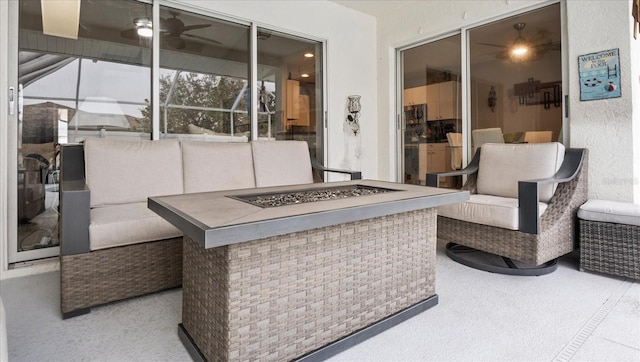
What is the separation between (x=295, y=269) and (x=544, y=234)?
1891mm

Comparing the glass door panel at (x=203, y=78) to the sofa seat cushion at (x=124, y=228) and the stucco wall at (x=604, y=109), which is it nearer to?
the sofa seat cushion at (x=124, y=228)

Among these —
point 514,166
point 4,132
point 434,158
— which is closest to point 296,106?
point 434,158

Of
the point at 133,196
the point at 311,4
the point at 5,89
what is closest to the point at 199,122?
the point at 133,196

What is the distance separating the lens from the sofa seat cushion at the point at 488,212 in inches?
93.4

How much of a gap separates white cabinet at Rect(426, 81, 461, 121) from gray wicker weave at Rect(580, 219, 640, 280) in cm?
186

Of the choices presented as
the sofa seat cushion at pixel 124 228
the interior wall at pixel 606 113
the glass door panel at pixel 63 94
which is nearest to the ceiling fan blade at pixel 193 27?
the glass door panel at pixel 63 94

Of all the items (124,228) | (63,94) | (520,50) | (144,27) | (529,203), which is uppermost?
(144,27)

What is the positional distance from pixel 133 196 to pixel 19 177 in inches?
38.3

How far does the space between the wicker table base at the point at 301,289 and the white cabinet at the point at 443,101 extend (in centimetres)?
257

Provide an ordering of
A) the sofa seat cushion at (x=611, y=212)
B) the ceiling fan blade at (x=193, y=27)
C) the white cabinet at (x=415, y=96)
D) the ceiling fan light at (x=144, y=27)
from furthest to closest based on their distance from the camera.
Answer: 1. the white cabinet at (x=415, y=96)
2. the ceiling fan blade at (x=193, y=27)
3. the ceiling fan light at (x=144, y=27)
4. the sofa seat cushion at (x=611, y=212)

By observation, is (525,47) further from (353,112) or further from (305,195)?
(305,195)

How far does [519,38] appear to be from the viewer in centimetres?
339

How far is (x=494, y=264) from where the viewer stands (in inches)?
105

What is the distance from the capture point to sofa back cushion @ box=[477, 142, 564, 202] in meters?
2.75
